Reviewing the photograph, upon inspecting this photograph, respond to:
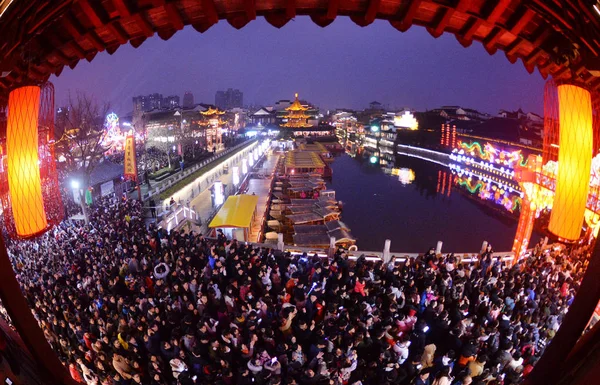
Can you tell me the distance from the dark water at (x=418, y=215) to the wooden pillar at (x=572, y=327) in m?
19.1

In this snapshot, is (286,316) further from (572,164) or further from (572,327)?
(572,164)

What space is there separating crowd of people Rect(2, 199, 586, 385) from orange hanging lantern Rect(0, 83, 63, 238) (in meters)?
3.16

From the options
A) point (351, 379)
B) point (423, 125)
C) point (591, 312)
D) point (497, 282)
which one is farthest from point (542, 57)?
point (423, 125)

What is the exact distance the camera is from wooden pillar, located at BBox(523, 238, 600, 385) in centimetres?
195

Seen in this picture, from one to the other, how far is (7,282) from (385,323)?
5.62 m

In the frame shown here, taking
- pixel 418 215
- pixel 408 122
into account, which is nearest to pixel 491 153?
pixel 418 215

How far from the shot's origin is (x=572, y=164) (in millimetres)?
3672

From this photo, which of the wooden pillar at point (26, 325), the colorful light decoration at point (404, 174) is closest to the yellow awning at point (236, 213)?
the wooden pillar at point (26, 325)

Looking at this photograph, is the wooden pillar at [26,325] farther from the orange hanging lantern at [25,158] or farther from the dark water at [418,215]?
the dark water at [418,215]

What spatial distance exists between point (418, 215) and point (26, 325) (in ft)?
95.5

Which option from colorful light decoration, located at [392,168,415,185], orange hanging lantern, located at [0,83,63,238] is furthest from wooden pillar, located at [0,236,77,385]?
colorful light decoration, located at [392,168,415,185]

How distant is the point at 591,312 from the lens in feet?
6.39

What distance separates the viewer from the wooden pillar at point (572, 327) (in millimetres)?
1947

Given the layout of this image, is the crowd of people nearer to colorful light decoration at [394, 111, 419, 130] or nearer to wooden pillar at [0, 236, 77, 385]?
wooden pillar at [0, 236, 77, 385]
